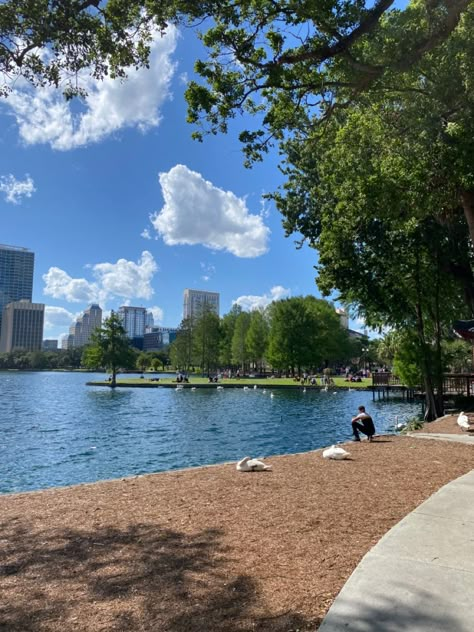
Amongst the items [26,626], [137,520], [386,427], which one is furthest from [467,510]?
[386,427]

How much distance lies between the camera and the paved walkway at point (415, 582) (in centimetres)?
347

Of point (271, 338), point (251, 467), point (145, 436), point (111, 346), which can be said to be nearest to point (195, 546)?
point (251, 467)

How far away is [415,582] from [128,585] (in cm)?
232

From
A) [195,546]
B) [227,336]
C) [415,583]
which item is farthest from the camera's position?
[227,336]

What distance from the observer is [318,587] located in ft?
13.6

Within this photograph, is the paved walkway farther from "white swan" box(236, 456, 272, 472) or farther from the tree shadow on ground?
"white swan" box(236, 456, 272, 472)

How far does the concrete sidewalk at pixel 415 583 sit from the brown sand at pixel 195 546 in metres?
0.19

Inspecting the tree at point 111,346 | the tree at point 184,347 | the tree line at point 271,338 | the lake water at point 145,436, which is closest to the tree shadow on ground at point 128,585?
the lake water at point 145,436

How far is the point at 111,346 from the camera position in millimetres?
78688

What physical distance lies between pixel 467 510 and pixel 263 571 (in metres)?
3.25

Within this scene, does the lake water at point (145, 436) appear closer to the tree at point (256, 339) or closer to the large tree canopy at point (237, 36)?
the large tree canopy at point (237, 36)

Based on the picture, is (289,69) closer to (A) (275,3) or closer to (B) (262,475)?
(A) (275,3)

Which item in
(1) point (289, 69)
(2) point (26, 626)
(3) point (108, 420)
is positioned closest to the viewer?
(2) point (26, 626)

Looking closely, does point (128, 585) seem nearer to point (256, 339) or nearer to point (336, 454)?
point (336, 454)
